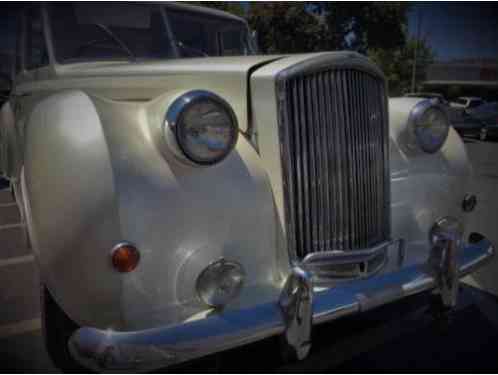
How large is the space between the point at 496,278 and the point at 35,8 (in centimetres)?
390

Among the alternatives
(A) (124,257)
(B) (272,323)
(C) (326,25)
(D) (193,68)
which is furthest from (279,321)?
(C) (326,25)

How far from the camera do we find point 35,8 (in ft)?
9.57

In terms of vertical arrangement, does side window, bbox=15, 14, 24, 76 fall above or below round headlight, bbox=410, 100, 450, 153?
above

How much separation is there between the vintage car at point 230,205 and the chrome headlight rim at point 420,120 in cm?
1

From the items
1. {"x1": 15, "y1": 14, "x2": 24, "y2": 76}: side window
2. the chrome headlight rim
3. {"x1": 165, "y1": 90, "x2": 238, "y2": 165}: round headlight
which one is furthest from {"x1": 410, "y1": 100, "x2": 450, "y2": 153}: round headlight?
{"x1": 15, "y1": 14, "x2": 24, "y2": 76}: side window

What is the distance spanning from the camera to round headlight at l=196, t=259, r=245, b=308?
5.18ft

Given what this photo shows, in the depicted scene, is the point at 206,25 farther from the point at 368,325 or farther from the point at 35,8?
the point at 368,325

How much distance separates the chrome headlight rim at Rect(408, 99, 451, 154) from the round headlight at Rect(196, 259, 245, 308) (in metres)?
1.44

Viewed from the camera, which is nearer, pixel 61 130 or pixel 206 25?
pixel 61 130

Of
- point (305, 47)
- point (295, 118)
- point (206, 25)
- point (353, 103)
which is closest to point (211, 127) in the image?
point (295, 118)

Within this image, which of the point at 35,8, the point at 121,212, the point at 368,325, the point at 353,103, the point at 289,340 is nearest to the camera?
the point at 121,212

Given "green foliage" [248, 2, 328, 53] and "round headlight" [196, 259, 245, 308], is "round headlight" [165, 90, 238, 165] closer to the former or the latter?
"round headlight" [196, 259, 245, 308]

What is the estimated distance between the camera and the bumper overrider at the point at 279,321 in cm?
137

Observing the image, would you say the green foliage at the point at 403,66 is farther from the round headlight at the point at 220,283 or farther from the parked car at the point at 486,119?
the round headlight at the point at 220,283
